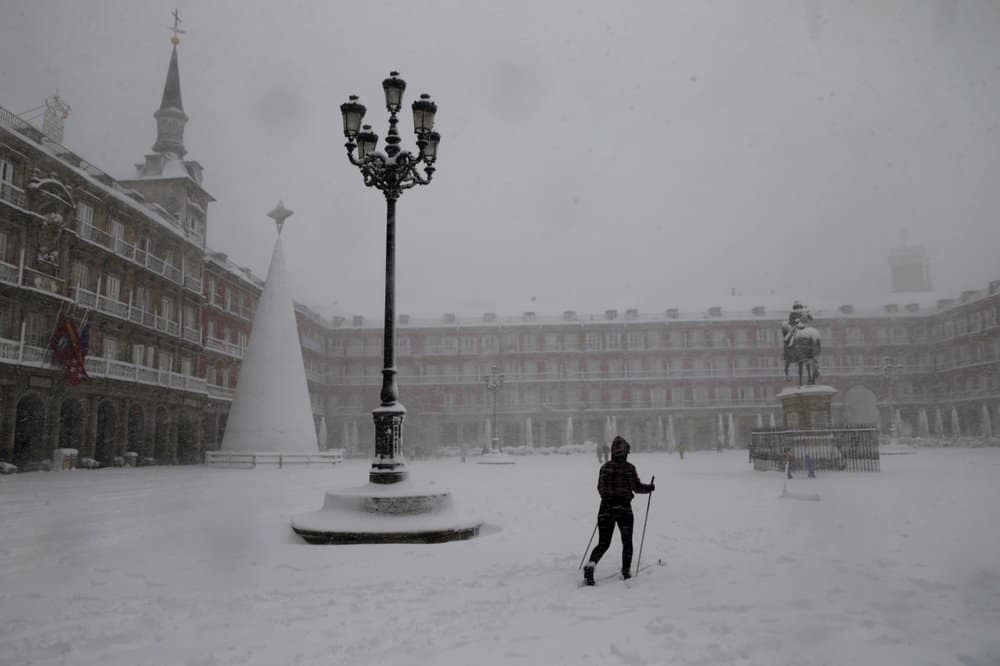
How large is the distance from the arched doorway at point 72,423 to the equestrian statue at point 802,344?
2369cm

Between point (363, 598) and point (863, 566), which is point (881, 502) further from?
point (363, 598)

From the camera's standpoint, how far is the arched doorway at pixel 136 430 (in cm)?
2608

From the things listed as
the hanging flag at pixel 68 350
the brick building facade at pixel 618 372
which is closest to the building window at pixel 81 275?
the hanging flag at pixel 68 350

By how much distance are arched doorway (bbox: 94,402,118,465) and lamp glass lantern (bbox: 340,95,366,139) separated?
21223 mm

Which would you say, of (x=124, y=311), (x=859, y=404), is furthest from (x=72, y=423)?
(x=859, y=404)

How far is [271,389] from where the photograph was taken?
2225 centimetres

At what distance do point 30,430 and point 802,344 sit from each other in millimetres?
24247

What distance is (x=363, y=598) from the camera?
5.04 m

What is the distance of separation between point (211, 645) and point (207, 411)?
1212 inches

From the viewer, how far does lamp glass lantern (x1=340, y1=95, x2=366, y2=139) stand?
8438 millimetres

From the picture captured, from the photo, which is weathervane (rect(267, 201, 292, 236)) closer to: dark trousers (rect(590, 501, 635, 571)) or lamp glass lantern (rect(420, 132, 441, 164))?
lamp glass lantern (rect(420, 132, 441, 164))

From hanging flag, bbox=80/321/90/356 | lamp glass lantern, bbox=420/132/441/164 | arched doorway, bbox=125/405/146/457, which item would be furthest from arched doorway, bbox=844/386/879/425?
lamp glass lantern, bbox=420/132/441/164

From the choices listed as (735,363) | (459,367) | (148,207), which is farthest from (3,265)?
(735,363)

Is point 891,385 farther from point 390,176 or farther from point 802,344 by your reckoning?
point 390,176
